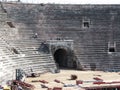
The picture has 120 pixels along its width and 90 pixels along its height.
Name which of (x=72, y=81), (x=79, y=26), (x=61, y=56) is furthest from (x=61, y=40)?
(x=72, y=81)

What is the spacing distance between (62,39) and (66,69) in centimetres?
272

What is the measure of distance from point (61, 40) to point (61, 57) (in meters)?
2.34

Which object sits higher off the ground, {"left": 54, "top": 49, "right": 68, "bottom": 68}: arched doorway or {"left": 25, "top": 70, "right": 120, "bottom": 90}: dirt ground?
{"left": 54, "top": 49, "right": 68, "bottom": 68}: arched doorway

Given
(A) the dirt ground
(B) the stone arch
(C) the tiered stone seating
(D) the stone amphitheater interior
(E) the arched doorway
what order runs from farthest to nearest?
1. (E) the arched doorway
2. (B) the stone arch
3. (C) the tiered stone seating
4. (D) the stone amphitheater interior
5. (A) the dirt ground

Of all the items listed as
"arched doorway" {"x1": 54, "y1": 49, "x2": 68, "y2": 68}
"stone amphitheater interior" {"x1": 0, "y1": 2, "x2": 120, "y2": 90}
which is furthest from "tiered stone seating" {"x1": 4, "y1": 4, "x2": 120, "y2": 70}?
"arched doorway" {"x1": 54, "y1": 49, "x2": 68, "y2": 68}

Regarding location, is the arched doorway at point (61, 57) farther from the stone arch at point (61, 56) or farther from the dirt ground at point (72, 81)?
the dirt ground at point (72, 81)

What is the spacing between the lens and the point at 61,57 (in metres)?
32.6

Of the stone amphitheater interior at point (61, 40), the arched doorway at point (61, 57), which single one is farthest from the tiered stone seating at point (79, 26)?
the arched doorway at point (61, 57)

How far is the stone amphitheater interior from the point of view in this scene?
27.1m

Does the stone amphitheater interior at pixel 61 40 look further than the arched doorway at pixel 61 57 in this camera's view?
No

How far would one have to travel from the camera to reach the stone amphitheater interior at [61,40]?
2711 cm

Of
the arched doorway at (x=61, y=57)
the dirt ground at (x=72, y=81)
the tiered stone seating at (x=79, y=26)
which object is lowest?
the dirt ground at (x=72, y=81)

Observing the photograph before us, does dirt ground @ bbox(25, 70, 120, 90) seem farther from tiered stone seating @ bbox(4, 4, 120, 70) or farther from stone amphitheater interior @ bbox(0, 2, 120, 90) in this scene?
tiered stone seating @ bbox(4, 4, 120, 70)

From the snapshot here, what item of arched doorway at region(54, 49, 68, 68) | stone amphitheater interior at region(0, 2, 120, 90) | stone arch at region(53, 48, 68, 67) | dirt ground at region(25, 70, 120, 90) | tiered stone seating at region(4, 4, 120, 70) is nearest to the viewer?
dirt ground at region(25, 70, 120, 90)
